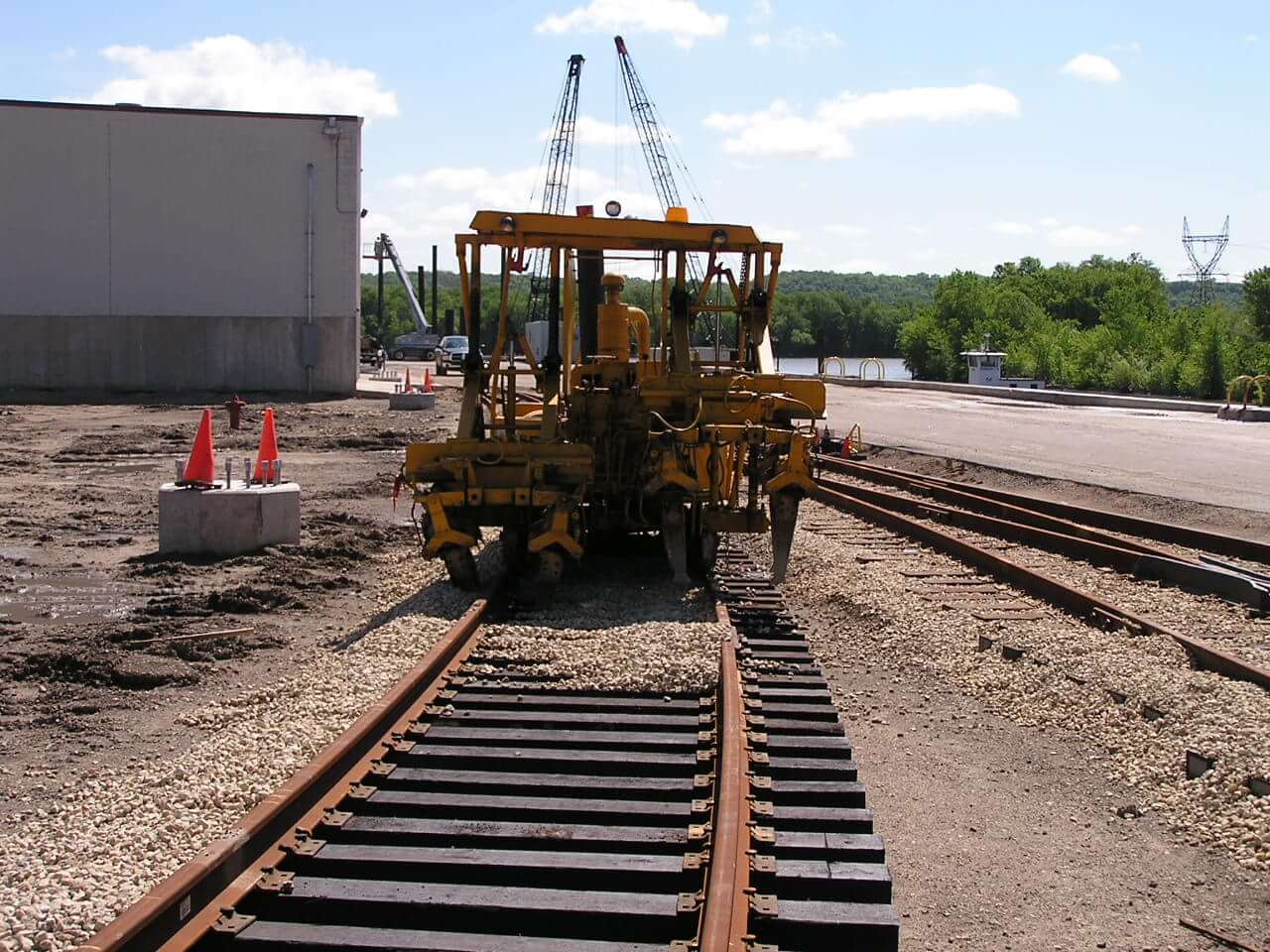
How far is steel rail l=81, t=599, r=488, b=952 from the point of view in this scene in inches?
164

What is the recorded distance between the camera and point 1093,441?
2836 centimetres

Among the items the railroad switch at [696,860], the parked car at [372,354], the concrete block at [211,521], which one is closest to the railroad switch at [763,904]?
the railroad switch at [696,860]

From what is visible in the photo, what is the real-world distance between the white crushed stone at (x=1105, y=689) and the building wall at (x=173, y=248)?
32829 mm

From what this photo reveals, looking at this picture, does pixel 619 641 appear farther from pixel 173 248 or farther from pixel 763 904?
pixel 173 248

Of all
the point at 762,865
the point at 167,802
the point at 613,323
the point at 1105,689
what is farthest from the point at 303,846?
→ the point at 613,323

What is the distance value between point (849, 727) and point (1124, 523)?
340 inches

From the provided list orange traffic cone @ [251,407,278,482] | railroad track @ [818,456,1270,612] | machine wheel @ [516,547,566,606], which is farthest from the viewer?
orange traffic cone @ [251,407,278,482]

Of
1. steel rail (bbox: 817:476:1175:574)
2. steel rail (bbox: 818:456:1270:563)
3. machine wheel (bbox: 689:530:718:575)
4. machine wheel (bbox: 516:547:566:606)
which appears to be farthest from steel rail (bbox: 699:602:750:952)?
steel rail (bbox: 818:456:1270:563)

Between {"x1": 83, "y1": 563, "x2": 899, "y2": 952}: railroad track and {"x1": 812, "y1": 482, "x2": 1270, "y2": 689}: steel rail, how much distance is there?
8.95 feet

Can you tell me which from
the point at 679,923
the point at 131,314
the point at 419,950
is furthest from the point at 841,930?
the point at 131,314

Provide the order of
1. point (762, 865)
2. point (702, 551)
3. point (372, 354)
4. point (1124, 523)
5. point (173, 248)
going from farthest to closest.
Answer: point (372, 354) < point (173, 248) < point (1124, 523) < point (702, 551) < point (762, 865)

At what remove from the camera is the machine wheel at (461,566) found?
10.2 m

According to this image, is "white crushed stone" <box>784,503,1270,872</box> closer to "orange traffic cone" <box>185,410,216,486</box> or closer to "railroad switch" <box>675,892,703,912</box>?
"railroad switch" <box>675,892,703,912</box>

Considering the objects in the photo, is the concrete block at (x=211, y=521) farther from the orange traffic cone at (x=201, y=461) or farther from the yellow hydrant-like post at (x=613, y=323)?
the yellow hydrant-like post at (x=613, y=323)
